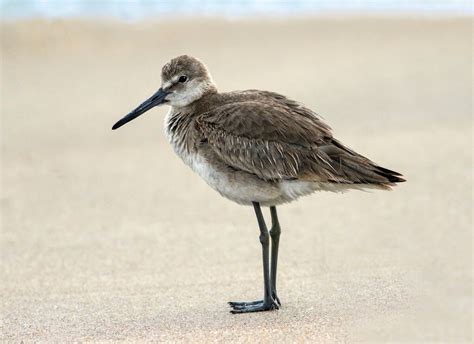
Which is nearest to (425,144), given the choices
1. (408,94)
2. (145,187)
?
(408,94)

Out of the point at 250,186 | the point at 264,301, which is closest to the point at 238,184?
the point at 250,186

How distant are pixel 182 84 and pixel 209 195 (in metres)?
2.67

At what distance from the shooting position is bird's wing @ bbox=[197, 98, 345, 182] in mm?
6121

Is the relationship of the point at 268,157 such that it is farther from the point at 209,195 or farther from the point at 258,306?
the point at 209,195

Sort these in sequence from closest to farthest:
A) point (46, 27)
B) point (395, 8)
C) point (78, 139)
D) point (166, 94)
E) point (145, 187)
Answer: point (166, 94) < point (145, 187) < point (78, 139) < point (46, 27) < point (395, 8)

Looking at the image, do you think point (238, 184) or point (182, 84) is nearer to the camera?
point (238, 184)

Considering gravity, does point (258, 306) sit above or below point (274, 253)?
below

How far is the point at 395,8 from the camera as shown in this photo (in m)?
17.1

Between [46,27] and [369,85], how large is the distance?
18.0 ft

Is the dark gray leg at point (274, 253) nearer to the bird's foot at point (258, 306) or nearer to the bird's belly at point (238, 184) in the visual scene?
the bird's foot at point (258, 306)

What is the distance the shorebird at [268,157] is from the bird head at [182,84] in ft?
0.70

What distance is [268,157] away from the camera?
6180 millimetres

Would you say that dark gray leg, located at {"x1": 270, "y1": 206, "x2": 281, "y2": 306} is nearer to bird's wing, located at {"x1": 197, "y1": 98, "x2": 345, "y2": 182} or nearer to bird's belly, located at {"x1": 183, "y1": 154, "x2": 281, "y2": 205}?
bird's belly, located at {"x1": 183, "y1": 154, "x2": 281, "y2": 205}

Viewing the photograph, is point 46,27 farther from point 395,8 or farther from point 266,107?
point 266,107
